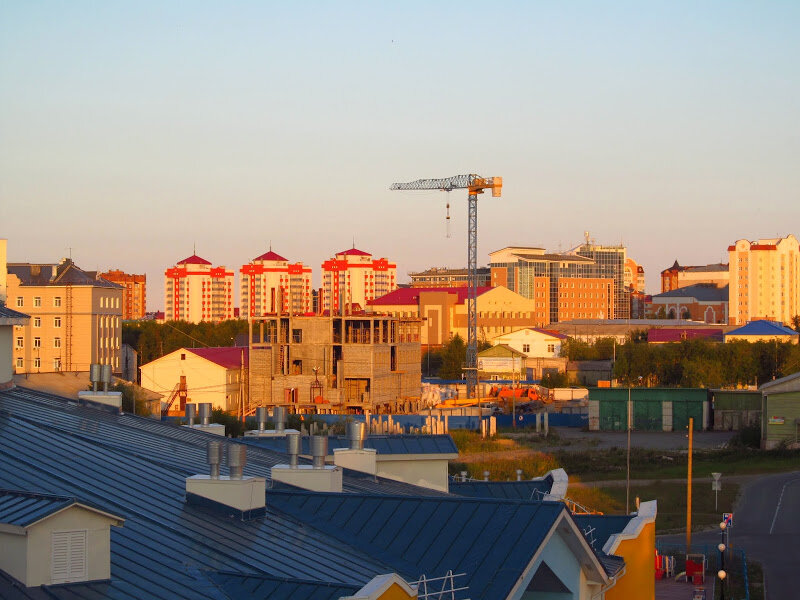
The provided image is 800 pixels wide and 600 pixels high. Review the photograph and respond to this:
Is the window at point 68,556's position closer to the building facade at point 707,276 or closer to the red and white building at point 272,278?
the red and white building at point 272,278

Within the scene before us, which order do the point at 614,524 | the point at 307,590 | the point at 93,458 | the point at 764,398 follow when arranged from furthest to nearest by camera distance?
the point at 764,398 < the point at 614,524 < the point at 93,458 < the point at 307,590

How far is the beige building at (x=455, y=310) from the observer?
122m

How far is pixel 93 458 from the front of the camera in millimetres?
9164

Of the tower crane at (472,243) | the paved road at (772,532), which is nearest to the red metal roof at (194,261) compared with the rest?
the tower crane at (472,243)

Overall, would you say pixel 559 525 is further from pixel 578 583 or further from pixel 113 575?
pixel 113 575

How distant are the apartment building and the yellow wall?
138 m

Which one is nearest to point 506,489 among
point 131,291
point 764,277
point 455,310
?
point 455,310

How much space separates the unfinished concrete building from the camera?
199ft

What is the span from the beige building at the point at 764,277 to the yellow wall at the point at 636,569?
499 ft

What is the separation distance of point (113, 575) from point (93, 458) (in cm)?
267

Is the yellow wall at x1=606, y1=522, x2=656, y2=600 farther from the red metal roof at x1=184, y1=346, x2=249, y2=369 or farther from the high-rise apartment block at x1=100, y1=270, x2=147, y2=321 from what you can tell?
the high-rise apartment block at x1=100, y1=270, x2=147, y2=321

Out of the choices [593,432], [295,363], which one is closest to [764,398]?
[593,432]

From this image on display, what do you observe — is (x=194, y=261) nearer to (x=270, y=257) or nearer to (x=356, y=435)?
(x=270, y=257)

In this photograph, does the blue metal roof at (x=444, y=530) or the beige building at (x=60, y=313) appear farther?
the beige building at (x=60, y=313)
